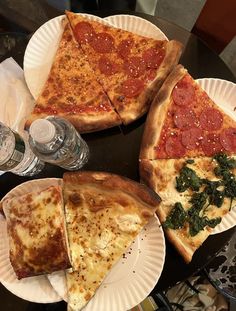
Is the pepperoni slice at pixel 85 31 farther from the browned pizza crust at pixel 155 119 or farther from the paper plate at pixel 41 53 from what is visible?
the browned pizza crust at pixel 155 119

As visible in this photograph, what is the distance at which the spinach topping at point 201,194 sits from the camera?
202cm

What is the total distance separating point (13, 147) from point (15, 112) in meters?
0.33

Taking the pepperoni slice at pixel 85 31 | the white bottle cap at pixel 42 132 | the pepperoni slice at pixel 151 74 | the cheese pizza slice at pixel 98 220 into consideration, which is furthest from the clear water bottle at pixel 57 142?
the pepperoni slice at pixel 85 31

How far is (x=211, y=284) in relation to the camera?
2.68 metres

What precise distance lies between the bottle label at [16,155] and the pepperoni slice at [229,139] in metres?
0.98

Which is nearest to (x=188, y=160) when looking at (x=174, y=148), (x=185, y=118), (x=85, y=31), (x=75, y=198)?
(x=174, y=148)

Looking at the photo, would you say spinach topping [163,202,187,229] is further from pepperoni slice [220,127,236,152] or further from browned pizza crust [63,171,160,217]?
pepperoni slice [220,127,236,152]

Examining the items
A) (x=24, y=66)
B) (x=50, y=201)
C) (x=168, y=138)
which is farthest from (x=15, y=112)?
(x=168, y=138)

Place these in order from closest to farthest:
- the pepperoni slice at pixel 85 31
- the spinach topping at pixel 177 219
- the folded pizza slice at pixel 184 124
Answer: the spinach topping at pixel 177 219
the folded pizza slice at pixel 184 124
the pepperoni slice at pixel 85 31

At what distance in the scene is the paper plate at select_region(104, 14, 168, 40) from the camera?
2297 mm

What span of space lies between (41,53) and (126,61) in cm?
47


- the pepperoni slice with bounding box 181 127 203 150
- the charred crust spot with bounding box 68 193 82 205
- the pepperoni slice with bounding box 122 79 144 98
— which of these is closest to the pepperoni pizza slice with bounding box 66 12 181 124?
the pepperoni slice with bounding box 122 79 144 98

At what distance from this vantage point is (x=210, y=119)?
2174mm

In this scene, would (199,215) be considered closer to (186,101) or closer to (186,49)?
(186,101)
